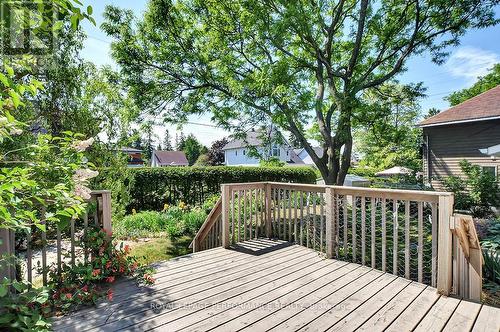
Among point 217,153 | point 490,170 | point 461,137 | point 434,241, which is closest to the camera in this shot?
point 434,241

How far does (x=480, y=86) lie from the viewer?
2248 cm

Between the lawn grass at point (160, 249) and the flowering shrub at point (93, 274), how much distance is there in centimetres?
184

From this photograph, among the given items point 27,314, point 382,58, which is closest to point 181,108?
point 382,58

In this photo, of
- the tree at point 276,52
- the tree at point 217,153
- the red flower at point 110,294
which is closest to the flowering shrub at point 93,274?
the red flower at point 110,294

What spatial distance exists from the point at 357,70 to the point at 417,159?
11418 millimetres

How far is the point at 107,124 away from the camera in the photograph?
4637mm

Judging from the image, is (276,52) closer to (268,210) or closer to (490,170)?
(268,210)

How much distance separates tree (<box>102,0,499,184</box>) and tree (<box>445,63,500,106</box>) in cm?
2016

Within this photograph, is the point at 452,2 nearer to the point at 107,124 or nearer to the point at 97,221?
the point at 107,124

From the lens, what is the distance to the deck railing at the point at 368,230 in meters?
2.75

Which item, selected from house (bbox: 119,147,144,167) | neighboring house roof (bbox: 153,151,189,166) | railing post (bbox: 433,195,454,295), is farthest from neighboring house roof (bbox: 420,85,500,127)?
neighboring house roof (bbox: 153,151,189,166)

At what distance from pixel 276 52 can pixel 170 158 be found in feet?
125

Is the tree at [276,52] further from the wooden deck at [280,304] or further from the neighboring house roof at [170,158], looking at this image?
the neighboring house roof at [170,158]

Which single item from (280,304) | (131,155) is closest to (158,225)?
(131,155)
